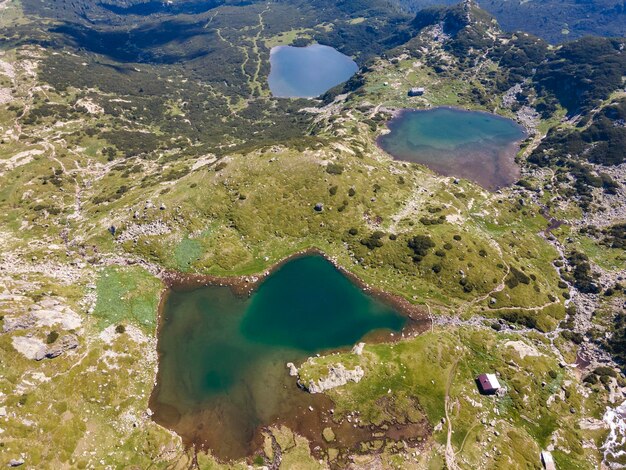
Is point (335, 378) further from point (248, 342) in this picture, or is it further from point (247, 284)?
point (247, 284)

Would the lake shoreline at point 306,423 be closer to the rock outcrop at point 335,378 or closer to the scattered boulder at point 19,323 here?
the rock outcrop at point 335,378

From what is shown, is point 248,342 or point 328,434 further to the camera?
point 248,342

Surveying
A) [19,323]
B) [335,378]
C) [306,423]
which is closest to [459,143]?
[335,378]

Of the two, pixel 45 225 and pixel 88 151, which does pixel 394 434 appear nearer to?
pixel 45 225

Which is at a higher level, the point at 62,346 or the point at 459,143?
the point at 62,346

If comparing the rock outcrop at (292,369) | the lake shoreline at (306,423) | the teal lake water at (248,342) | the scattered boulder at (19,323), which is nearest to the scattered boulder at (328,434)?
the lake shoreline at (306,423)

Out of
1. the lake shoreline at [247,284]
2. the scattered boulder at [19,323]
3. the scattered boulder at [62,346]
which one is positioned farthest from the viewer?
the lake shoreline at [247,284]
